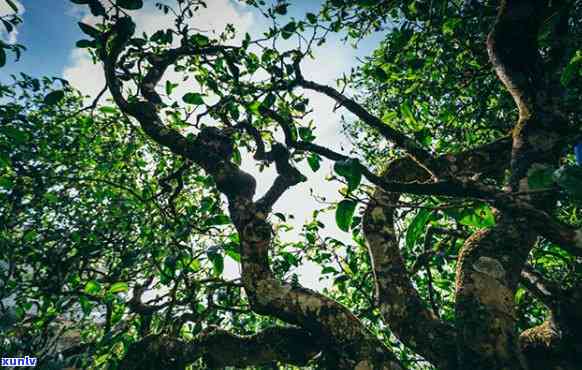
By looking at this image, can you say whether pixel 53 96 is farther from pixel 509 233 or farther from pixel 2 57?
pixel 509 233

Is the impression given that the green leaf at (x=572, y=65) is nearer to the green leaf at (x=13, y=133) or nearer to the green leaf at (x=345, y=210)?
the green leaf at (x=345, y=210)

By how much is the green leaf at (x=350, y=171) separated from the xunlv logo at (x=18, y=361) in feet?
7.72

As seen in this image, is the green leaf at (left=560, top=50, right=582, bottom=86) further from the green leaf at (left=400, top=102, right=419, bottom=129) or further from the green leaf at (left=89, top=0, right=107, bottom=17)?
A: the green leaf at (left=89, top=0, right=107, bottom=17)

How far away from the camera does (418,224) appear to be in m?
1.25

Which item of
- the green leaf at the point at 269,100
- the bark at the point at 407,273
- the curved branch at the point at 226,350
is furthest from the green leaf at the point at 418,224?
the green leaf at the point at 269,100

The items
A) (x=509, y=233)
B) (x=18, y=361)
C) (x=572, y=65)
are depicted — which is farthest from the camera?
(x=509, y=233)

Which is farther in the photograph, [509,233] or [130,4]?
[509,233]

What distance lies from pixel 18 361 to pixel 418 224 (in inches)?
107

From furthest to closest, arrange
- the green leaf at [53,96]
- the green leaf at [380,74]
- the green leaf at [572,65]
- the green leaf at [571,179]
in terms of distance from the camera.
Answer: the green leaf at [380,74]
the green leaf at [53,96]
the green leaf at [572,65]
the green leaf at [571,179]

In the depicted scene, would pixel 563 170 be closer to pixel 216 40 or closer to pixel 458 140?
pixel 216 40

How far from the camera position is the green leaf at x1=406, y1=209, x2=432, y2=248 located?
1.21 m

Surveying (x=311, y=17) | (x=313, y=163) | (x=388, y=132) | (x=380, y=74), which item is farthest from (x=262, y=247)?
(x=311, y=17)

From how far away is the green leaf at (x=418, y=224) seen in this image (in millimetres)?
1210

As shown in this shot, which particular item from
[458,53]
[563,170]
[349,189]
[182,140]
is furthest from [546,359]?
[182,140]
